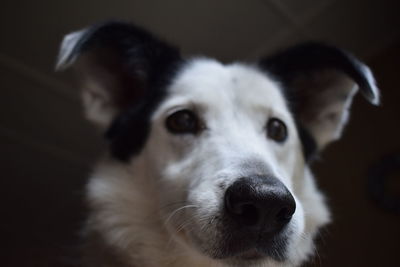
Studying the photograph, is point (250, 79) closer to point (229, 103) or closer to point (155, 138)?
point (229, 103)

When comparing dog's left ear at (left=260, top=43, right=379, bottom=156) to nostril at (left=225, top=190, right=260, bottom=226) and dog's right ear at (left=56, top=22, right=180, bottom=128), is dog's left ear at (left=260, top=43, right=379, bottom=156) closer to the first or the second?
dog's right ear at (left=56, top=22, right=180, bottom=128)

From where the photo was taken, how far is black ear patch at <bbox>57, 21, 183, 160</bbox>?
1.42 m

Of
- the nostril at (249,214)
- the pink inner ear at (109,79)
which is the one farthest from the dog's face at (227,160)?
the pink inner ear at (109,79)

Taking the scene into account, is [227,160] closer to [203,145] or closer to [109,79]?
[203,145]

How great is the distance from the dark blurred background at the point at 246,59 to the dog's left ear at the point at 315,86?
1.60 feet

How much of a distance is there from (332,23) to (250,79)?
88 centimetres

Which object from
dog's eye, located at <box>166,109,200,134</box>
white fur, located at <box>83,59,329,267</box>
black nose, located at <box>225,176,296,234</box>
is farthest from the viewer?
dog's eye, located at <box>166,109,200,134</box>

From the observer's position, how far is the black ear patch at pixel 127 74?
4.67ft

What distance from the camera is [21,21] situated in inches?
76.8

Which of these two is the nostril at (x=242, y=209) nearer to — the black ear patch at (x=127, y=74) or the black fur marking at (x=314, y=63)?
the black ear patch at (x=127, y=74)

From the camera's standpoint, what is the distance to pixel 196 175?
1.14 metres

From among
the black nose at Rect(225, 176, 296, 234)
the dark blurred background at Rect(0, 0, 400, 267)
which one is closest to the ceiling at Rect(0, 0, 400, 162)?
the dark blurred background at Rect(0, 0, 400, 267)

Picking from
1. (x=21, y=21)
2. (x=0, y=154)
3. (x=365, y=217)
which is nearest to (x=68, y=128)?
(x=0, y=154)

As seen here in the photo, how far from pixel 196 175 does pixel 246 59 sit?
1.30 meters
